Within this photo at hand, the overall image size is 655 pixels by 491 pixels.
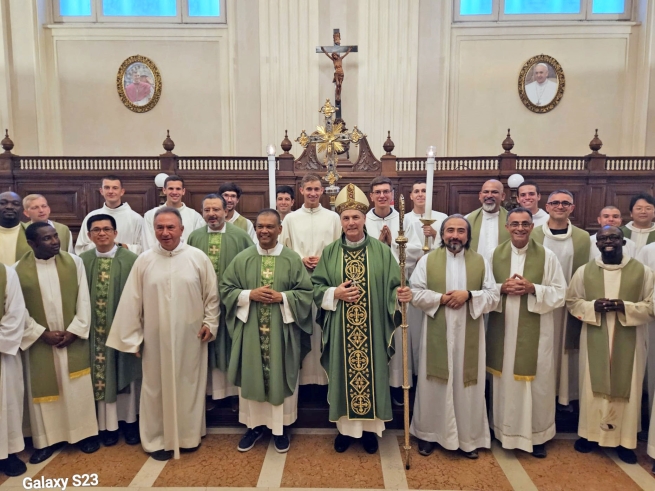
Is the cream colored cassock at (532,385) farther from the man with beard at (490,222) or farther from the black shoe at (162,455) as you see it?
the black shoe at (162,455)

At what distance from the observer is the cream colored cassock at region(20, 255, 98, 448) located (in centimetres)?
347

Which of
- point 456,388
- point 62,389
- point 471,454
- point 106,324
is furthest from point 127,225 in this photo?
point 471,454

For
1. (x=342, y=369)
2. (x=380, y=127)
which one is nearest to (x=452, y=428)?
(x=342, y=369)

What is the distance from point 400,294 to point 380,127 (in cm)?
666

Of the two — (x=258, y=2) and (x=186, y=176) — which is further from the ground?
(x=258, y=2)

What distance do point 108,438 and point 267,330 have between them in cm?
165

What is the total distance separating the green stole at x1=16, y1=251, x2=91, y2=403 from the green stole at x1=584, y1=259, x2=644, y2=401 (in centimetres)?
413

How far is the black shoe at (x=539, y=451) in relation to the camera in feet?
11.8

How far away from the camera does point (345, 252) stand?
3670 millimetres

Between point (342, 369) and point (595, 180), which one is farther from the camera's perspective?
point (595, 180)

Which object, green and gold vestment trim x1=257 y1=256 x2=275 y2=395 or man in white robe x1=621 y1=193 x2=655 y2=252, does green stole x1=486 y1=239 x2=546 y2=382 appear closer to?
man in white robe x1=621 y1=193 x2=655 y2=252

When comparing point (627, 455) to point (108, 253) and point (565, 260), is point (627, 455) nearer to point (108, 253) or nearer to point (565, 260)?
point (565, 260)

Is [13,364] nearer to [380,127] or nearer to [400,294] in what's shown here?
[400,294]

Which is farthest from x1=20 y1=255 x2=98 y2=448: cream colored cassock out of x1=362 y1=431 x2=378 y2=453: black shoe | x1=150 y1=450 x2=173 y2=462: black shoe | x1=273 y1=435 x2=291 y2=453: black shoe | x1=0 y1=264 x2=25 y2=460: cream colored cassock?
x1=362 y1=431 x2=378 y2=453: black shoe
